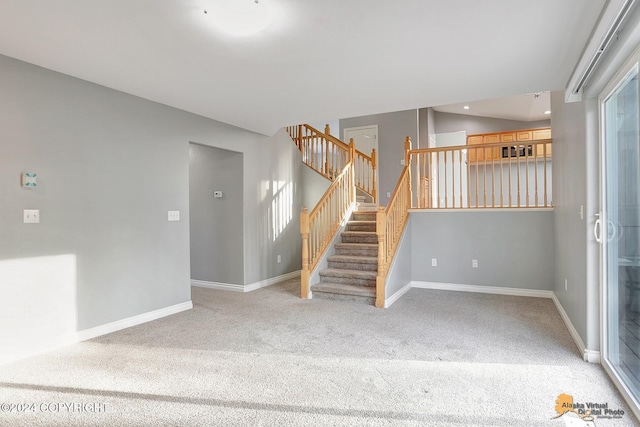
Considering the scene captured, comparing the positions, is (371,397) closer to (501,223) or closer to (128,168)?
(128,168)

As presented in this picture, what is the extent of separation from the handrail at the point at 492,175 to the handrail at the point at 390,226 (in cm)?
23

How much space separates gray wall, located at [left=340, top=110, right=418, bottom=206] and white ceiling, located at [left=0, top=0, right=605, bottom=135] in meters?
4.13

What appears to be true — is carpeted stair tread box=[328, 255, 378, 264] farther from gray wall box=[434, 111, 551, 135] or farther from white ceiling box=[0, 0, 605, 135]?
gray wall box=[434, 111, 551, 135]

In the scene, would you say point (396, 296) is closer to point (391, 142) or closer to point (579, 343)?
point (579, 343)

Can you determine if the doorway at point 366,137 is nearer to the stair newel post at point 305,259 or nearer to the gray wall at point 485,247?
the gray wall at point 485,247

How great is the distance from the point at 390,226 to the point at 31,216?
380 centimetres

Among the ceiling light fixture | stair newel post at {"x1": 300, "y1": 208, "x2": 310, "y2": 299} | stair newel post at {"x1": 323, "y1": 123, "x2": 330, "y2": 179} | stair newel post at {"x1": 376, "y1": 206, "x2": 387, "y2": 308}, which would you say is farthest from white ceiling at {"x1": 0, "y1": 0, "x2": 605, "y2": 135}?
stair newel post at {"x1": 323, "y1": 123, "x2": 330, "y2": 179}

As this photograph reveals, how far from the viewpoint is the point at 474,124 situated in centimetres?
893

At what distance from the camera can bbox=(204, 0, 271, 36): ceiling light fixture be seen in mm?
2125

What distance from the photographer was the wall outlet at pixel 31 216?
9.53ft

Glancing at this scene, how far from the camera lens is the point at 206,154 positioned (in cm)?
545

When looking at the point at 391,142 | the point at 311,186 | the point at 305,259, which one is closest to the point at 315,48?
the point at 305,259

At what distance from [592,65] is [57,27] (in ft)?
11.5

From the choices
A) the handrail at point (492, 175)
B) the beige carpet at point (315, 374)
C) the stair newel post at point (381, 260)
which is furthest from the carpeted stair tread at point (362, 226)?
the beige carpet at point (315, 374)
